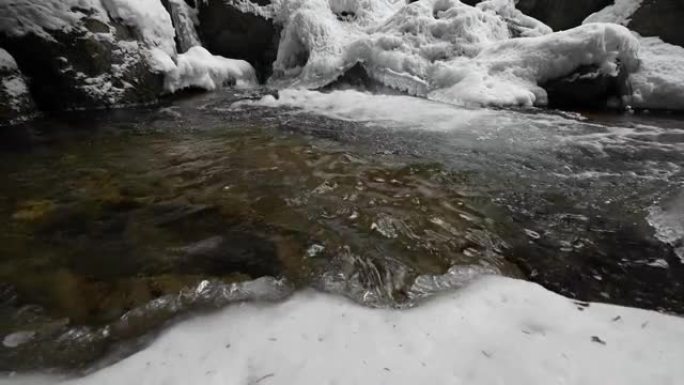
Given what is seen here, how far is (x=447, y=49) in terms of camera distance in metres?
8.10


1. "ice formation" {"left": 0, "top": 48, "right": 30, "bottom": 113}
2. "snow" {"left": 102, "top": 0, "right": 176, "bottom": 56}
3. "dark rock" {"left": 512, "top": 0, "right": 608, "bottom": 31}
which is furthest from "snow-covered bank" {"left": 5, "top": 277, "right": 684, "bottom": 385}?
"dark rock" {"left": 512, "top": 0, "right": 608, "bottom": 31}

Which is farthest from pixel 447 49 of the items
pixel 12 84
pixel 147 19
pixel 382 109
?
pixel 12 84

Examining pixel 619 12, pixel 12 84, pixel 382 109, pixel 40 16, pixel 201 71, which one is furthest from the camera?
pixel 619 12

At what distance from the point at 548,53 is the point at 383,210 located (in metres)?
6.04

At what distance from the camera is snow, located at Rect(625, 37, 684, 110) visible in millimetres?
6520

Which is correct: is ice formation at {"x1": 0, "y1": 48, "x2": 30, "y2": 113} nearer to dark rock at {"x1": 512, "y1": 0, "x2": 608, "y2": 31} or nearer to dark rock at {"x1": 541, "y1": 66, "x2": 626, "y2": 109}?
dark rock at {"x1": 541, "y1": 66, "x2": 626, "y2": 109}

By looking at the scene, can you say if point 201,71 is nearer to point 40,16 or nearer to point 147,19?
point 147,19

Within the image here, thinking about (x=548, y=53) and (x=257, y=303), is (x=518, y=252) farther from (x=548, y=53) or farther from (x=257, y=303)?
(x=548, y=53)

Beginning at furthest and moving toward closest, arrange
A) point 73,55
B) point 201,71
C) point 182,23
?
1. point 182,23
2. point 201,71
3. point 73,55

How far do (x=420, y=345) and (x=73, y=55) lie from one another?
6692mm

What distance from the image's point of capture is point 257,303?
1734 millimetres

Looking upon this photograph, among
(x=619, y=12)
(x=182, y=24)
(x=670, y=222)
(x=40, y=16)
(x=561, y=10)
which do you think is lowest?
(x=670, y=222)

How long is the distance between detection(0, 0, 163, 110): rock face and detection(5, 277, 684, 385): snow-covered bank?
19.3ft

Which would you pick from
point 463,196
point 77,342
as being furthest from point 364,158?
→ point 77,342
